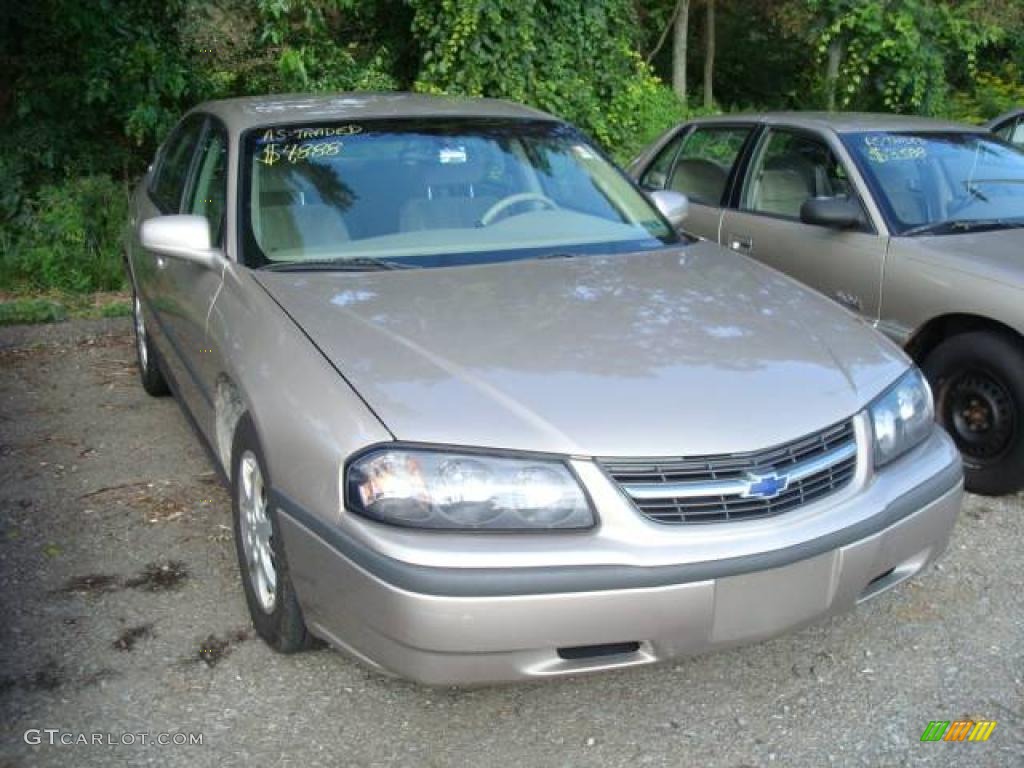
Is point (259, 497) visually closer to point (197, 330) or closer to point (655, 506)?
point (197, 330)

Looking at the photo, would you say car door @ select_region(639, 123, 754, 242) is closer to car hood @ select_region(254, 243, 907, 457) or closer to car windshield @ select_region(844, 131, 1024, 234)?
car windshield @ select_region(844, 131, 1024, 234)

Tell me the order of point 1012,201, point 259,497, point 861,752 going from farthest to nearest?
point 1012,201
point 259,497
point 861,752

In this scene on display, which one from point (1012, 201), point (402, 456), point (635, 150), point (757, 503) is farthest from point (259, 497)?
point (635, 150)

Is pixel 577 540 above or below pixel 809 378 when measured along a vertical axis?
below

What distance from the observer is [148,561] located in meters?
3.79

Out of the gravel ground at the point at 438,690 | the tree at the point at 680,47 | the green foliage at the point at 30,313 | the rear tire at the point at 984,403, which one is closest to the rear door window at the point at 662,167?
the rear tire at the point at 984,403

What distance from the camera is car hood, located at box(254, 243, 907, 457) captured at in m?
2.57

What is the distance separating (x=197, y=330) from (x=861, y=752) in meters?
2.46

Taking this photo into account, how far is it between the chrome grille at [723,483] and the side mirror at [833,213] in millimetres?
2514

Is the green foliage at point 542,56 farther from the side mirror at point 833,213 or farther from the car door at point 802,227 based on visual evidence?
the side mirror at point 833,213

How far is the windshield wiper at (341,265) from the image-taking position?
3.49m

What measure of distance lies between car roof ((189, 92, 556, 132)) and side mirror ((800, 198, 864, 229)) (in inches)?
51.0

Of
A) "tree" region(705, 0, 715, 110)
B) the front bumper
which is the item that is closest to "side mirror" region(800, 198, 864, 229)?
the front bumper

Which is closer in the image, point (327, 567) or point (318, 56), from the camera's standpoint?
point (327, 567)
